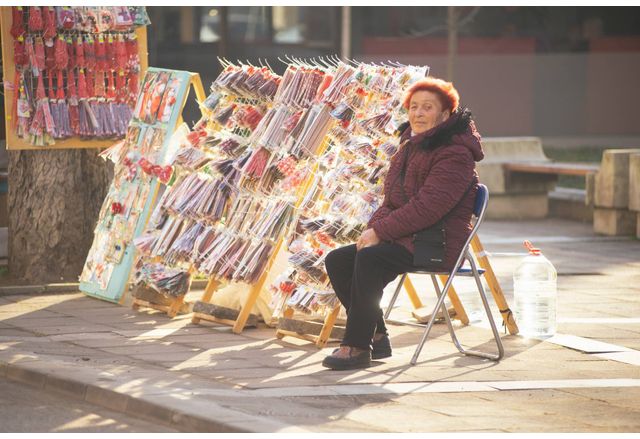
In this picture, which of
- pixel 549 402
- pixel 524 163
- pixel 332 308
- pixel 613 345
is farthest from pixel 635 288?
pixel 524 163

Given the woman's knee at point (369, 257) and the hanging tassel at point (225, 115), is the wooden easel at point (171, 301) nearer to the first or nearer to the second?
the hanging tassel at point (225, 115)

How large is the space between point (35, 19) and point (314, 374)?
428 cm

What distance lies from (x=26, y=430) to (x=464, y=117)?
3022 mm

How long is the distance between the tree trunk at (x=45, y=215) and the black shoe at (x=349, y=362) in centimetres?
386

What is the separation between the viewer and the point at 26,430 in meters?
6.05

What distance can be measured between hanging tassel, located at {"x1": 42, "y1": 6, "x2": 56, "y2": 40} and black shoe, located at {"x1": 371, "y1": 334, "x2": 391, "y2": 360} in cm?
401

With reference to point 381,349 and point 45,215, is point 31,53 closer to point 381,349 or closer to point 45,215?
point 45,215

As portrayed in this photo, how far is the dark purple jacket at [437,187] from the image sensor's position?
7445mm

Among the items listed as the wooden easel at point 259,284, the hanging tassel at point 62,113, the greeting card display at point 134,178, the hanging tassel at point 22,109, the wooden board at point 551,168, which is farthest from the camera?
the wooden board at point 551,168

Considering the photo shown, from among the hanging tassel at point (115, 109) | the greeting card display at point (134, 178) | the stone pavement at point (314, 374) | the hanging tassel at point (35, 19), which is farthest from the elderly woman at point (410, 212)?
the hanging tassel at point (35, 19)

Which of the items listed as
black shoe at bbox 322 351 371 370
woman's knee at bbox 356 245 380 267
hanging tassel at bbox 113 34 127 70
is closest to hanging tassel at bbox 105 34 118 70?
hanging tassel at bbox 113 34 127 70

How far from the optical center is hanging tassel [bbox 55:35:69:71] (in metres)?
10.2

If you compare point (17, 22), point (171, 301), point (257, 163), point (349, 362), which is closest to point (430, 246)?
point (349, 362)

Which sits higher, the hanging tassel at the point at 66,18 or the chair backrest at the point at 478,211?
the hanging tassel at the point at 66,18
